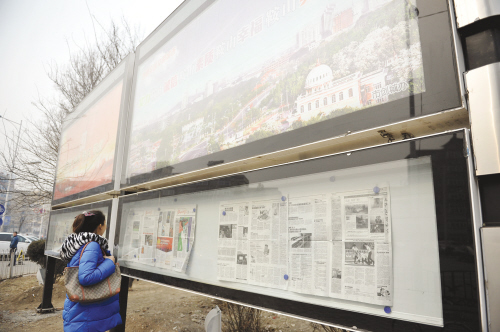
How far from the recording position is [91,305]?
271 centimetres

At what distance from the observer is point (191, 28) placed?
130 inches

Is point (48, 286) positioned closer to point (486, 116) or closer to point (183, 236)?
point (183, 236)

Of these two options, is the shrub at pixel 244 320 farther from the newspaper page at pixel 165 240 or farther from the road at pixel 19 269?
the road at pixel 19 269

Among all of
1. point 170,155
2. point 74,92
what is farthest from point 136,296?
point 74,92

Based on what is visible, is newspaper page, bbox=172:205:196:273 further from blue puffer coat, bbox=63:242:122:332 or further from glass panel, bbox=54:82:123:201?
glass panel, bbox=54:82:123:201

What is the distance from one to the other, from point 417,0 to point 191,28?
2389 mm

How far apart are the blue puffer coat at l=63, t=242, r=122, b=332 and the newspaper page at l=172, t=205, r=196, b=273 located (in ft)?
1.81

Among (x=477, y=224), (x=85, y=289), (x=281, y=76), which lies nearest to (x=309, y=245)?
(x=477, y=224)

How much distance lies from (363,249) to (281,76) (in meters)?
1.21

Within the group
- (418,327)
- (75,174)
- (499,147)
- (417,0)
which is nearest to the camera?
(499,147)

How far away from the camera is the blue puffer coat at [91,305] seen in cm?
259

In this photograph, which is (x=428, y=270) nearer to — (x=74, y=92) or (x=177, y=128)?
(x=177, y=128)

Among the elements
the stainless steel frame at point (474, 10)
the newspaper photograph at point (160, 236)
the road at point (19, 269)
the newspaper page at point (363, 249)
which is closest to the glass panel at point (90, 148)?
the newspaper photograph at point (160, 236)

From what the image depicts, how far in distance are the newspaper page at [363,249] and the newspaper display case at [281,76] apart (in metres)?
0.37
